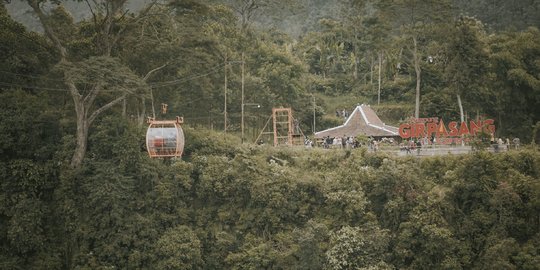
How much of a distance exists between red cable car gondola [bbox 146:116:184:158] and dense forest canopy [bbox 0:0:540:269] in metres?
1.42

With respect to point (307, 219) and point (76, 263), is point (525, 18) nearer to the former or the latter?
point (307, 219)

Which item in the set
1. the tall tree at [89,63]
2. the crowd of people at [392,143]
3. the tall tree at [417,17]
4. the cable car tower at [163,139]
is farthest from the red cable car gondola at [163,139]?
the tall tree at [417,17]

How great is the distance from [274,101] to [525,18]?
2061 centimetres

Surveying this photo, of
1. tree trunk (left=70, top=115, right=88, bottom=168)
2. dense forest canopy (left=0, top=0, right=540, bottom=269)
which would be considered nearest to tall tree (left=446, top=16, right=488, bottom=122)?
dense forest canopy (left=0, top=0, right=540, bottom=269)

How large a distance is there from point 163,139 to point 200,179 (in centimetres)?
268

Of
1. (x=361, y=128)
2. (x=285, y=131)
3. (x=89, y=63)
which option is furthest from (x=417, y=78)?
(x=89, y=63)

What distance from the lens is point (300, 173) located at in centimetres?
2511

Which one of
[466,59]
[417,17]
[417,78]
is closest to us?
[466,59]

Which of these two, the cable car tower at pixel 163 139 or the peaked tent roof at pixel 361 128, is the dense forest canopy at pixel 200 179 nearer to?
the cable car tower at pixel 163 139

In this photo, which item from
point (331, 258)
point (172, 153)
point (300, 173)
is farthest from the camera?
point (300, 173)

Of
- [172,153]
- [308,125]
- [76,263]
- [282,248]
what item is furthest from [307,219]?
[308,125]

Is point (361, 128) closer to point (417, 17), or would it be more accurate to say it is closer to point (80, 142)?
point (417, 17)

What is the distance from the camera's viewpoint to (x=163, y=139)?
75.8ft

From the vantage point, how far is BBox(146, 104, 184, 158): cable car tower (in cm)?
2305
